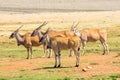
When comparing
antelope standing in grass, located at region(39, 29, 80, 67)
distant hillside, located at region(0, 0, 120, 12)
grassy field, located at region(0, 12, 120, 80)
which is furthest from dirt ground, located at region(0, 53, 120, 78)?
distant hillside, located at region(0, 0, 120, 12)

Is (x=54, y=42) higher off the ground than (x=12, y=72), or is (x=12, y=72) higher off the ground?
(x=54, y=42)

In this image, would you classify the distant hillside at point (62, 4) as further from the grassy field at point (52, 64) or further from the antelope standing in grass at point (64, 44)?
the antelope standing in grass at point (64, 44)

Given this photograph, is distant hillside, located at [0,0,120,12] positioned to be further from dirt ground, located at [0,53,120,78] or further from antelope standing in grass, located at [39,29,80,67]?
antelope standing in grass, located at [39,29,80,67]

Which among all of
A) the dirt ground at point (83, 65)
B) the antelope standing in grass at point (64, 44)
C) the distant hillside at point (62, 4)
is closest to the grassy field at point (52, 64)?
the dirt ground at point (83, 65)

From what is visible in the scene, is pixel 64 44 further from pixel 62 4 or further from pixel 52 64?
pixel 62 4

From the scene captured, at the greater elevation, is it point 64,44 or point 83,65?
point 64,44

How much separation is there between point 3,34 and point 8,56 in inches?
391

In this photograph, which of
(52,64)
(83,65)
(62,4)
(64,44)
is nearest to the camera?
(64,44)

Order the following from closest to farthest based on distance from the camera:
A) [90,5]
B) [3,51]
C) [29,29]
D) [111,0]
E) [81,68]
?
1. [81,68]
2. [3,51]
3. [29,29]
4. [90,5]
5. [111,0]

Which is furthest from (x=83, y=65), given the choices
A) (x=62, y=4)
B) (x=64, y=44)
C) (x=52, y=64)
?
(x=62, y=4)

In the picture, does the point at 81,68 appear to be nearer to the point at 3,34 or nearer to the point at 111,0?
the point at 3,34

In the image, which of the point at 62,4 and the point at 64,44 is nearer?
the point at 64,44

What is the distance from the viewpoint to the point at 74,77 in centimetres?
1755

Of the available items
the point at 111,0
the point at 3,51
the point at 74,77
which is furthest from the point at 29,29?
the point at 111,0
